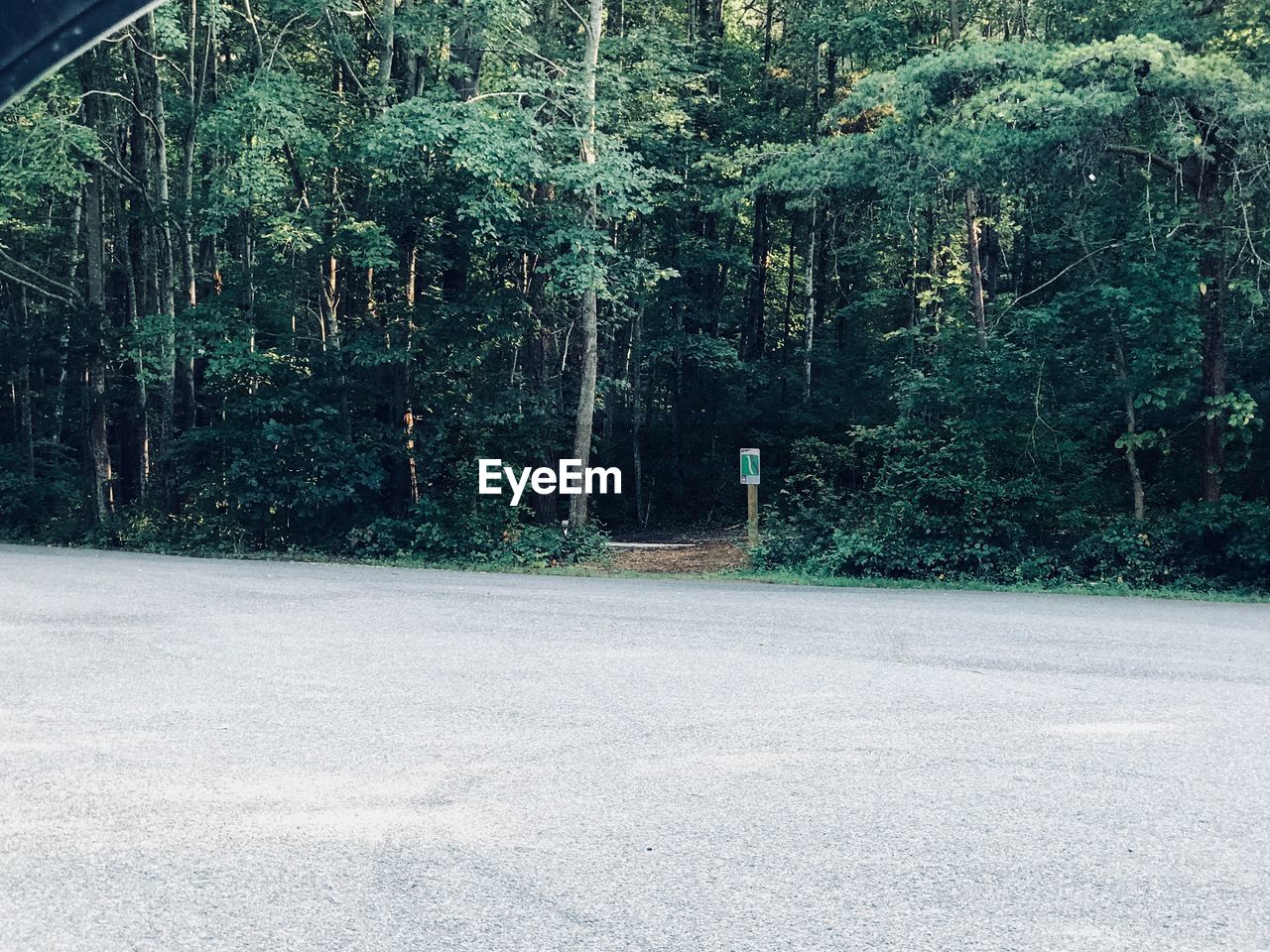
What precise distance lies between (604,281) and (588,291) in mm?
319

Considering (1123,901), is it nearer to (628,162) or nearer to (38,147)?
(628,162)

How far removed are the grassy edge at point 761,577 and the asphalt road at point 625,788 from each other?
480cm

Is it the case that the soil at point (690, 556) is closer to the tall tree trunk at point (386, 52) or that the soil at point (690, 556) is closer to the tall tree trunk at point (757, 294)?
the tall tree trunk at point (757, 294)

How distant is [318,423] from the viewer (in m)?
19.1

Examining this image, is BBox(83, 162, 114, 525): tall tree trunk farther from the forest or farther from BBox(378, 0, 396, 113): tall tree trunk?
BBox(378, 0, 396, 113): tall tree trunk

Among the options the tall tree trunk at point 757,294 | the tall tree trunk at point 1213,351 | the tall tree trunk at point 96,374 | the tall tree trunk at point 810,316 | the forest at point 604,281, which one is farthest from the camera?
the tall tree trunk at point 757,294

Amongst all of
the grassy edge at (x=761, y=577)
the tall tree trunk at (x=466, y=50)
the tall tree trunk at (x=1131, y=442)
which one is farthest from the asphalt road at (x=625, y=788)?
the tall tree trunk at (x=466, y=50)

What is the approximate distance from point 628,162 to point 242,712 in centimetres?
1345

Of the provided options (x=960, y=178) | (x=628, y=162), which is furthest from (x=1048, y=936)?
(x=628, y=162)

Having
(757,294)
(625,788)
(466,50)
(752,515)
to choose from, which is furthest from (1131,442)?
(757,294)

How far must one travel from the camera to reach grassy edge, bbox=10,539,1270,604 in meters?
15.1

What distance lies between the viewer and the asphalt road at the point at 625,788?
4.14 meters

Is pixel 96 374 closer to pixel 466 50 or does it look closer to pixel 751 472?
pixel 466 50

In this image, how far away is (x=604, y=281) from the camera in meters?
19.5
